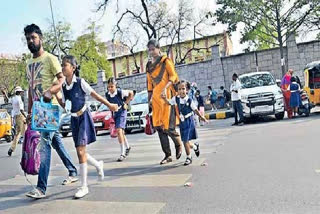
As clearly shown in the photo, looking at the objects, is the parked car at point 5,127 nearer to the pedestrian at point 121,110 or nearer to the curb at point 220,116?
the curb at point 220,116

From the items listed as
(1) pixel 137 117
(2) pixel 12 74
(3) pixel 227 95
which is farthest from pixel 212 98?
(2) pixel 12 74

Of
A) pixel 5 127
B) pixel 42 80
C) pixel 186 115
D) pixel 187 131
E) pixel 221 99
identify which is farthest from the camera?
pixel 221 99

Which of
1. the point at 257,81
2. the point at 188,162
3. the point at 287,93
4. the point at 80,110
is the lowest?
the point at 188,162

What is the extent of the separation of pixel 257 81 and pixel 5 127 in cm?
1070

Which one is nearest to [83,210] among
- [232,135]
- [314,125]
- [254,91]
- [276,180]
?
[276,180]

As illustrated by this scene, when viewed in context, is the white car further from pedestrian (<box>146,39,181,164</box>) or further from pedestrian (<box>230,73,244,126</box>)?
pedestrian (<box>146,39,181,164</box>)

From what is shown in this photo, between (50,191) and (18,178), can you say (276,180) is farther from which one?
(18,178)

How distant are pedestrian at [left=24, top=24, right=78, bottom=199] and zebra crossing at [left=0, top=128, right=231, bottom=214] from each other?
33 centimetres

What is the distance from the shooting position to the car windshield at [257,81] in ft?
50.0

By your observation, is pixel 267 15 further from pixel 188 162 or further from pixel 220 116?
pixel 188 162

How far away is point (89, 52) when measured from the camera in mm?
50656

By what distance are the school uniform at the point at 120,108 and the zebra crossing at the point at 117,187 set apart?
74 cm

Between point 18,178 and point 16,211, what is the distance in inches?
94.4

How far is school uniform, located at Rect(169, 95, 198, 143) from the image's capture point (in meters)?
7.11
